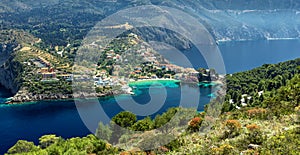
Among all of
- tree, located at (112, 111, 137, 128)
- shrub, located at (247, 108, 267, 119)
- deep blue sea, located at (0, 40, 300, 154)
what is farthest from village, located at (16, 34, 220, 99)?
shrub, located at (247, 108, 267, 119)

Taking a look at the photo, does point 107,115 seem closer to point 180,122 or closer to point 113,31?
point 180,122

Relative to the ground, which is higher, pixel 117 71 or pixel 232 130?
pixel 117 71

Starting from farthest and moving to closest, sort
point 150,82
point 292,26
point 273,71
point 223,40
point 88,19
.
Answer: point 292,26, point 223,40, point 88,19, point 150,82, point 273,71

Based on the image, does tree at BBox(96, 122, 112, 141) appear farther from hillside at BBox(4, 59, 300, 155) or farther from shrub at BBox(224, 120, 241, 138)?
shrub at BBox(224, 120, 241, 138)

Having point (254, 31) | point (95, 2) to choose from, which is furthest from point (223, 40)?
point (95, 2)

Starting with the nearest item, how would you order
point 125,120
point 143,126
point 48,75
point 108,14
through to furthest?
point 143,126, point 125,120, point 48,75, point 108,14

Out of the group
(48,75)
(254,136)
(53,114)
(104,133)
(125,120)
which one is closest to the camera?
(254,136)

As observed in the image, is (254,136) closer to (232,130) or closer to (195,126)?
(232,130)

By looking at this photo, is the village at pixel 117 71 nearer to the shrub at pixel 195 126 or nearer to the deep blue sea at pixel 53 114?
the deep blue sea at pixel 53 114

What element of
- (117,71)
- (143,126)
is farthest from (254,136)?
(117,71)

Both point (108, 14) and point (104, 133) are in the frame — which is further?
point (108, 14)

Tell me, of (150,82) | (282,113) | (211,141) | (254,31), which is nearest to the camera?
(211,141)
